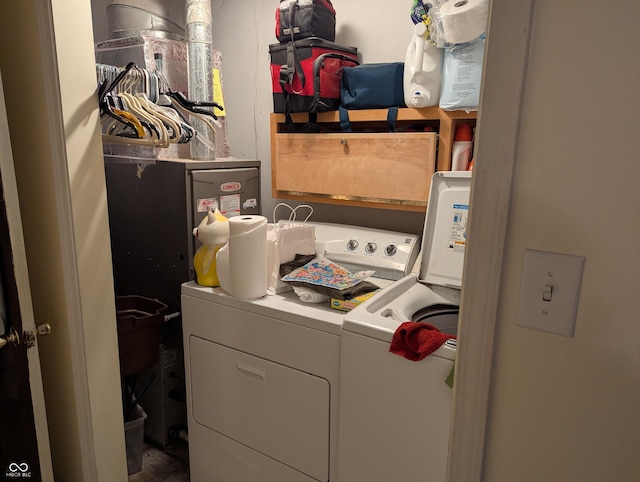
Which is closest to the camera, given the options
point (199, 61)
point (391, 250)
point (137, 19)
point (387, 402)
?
point (387, 402)

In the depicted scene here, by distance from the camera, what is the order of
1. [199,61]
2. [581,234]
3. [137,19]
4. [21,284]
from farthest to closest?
[137,19] < [199,61] < [21,284] < [581,234]

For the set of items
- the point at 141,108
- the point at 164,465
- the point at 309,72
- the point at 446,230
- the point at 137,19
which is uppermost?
the point at 137,19

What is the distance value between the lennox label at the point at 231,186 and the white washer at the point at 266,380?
0.49 metres

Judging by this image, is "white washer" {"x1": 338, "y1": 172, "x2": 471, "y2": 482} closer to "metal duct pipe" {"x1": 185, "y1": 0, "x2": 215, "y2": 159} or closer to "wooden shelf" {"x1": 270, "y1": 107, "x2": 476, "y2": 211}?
"wooden shelf" {"x1": 270, "y1": 107, "x2": 476, "y2": 211}

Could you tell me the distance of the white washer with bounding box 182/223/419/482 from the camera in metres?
1.55

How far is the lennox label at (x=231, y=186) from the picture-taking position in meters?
2.08

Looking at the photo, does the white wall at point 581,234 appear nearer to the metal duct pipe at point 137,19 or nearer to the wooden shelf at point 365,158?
the wooden shelf at point 365,158

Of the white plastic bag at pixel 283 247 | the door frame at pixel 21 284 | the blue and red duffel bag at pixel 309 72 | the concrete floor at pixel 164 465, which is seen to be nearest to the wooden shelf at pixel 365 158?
the blue and red duffel bag at pixel 309 72

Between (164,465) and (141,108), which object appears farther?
(164,465)

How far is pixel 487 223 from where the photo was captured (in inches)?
29.3

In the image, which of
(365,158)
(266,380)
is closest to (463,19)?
(365,158)

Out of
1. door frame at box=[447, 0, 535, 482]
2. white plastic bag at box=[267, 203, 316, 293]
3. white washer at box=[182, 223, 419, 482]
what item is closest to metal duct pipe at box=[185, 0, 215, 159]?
white plastic bag at box=[267, 203, 316, 293]

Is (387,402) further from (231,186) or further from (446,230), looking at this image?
(231,186)

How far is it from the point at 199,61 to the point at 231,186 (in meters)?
0.62
